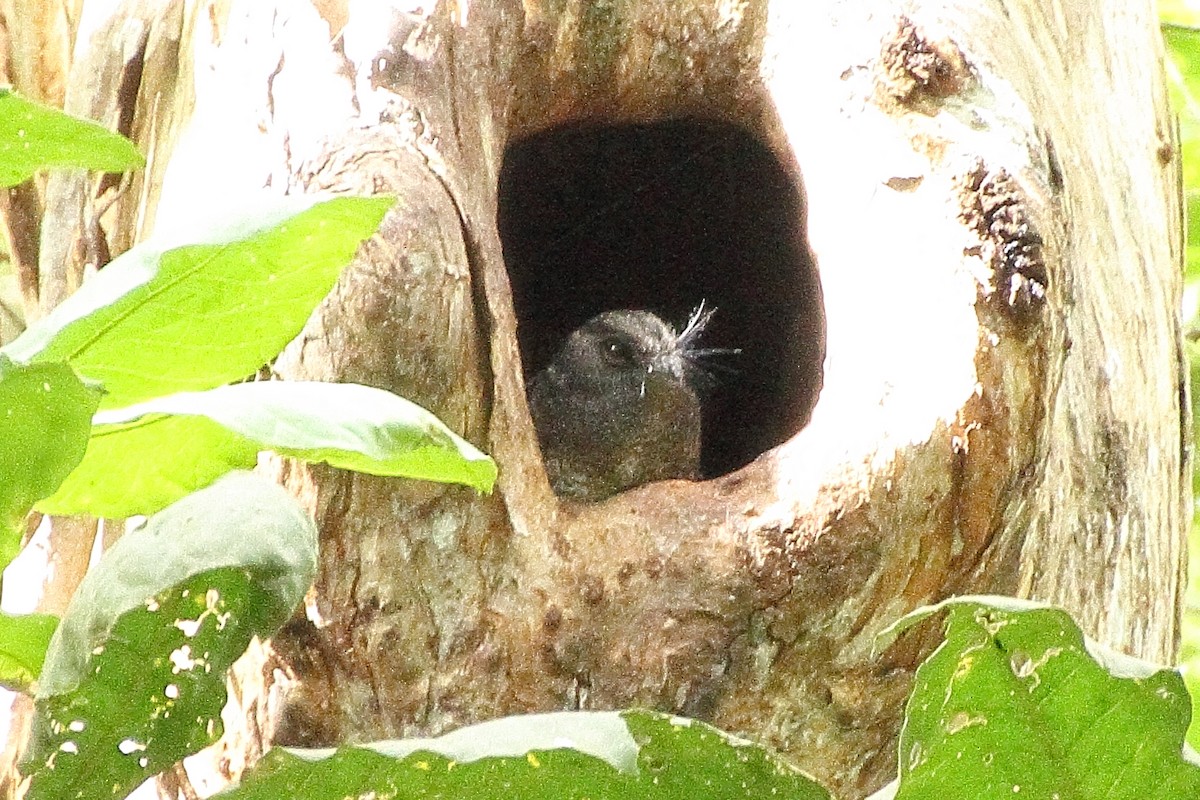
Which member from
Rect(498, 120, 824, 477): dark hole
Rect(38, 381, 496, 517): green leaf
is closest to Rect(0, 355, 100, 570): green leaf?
Rect(38, 381, 496, 517): green leaf

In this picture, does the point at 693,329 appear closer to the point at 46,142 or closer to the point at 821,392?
the point at 821,392

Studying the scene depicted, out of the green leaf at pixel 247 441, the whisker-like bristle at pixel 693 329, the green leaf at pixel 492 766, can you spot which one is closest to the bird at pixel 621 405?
the whisker-like bristle at pixel 693 329

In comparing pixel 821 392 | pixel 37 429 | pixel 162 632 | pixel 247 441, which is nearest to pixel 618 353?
pixel 821 392

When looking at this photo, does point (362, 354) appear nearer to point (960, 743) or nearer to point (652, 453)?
point (960, 743)

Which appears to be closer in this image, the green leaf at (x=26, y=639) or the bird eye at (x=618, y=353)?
the green leaf at (x=26, y=639)

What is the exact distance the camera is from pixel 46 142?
34.0 inches

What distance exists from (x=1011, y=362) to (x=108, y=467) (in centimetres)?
90

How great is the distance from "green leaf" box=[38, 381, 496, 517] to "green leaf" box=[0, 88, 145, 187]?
7.3 inches

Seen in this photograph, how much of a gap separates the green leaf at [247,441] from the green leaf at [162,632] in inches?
2.3

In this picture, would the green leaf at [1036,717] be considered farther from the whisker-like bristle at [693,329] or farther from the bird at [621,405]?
the whisker-like bristle at [693,329]

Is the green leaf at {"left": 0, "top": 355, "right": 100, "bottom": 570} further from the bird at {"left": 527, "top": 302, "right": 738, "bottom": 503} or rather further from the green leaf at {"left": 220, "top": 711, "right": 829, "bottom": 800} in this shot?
the bird at {"left": 527, "top": 302, "right": 738, "bottom": 503}

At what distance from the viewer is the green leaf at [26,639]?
0.92 metres

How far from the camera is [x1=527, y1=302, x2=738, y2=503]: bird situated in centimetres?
296

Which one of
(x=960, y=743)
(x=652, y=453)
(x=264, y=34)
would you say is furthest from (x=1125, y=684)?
(x=652, y=453)
